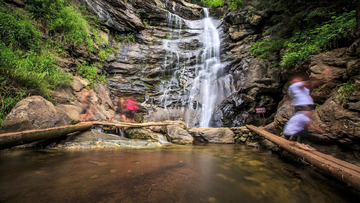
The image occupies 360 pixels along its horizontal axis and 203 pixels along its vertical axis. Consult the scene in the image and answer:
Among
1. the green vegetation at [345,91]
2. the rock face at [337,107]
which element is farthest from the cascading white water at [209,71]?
the green vegetation at [345,91]

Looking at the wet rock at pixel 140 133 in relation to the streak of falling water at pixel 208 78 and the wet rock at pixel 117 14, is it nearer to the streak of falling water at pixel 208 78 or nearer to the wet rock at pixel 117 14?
the streak of falling water at pixel 208 78

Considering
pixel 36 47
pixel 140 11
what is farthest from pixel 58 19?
pixel 140 11

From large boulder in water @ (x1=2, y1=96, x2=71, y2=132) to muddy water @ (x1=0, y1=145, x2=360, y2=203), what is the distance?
0.73 m

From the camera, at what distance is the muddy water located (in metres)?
1.77

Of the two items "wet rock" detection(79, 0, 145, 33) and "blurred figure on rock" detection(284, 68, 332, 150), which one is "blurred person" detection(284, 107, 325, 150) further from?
"wet rock" detection(79, 0, 145, 33)

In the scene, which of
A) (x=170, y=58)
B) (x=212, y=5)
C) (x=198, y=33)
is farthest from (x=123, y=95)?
(x=212, y=5)

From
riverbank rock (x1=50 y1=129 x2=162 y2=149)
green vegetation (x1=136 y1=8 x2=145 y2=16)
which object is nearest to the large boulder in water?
riverbank rock (x1=50 y1=129 x2=162 y2=149)

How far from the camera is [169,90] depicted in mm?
13305

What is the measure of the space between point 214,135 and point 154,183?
5150 millimetres

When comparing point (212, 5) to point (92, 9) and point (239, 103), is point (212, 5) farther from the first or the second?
point (239, 103)

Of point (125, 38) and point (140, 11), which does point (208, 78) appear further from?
point (140, 11)

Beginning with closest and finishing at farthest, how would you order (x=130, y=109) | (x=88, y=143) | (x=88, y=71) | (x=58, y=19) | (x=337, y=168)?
(x=337, y=168), (x=88, y=143), (x=58, y=19), (x=130, y=109), (x=88, y=71)

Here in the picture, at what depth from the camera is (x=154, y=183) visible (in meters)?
2.16

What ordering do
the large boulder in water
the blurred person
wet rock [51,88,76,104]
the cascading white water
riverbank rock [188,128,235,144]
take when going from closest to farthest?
the large boulder in water < the blurred person < wet rock [51,88,76,104] < riverbank rock [188,128,235,144] < the cascading white water
